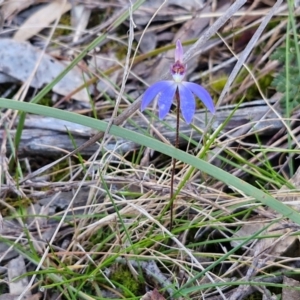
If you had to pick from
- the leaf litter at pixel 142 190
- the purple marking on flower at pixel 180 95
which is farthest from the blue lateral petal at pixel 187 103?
the leaf litter at pixel 142 190

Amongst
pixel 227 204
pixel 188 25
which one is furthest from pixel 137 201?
pixel 188 25

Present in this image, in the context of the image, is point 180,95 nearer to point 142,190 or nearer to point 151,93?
point 151,93

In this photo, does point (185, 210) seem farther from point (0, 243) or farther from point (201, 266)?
point (0, 243)

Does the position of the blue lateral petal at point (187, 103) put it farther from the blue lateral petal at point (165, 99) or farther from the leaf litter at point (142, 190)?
the leaf litter at point (142, 190)

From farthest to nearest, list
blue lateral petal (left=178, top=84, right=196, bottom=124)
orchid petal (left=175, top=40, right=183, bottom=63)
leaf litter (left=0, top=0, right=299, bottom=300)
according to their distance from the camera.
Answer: leaf litter (left=0, top=0, right=299, bottom=300), orchid petal (left=175, top=40, right=183, bottom=63), blue lateral petal (left=178, top=84, right=196, bottom=124)

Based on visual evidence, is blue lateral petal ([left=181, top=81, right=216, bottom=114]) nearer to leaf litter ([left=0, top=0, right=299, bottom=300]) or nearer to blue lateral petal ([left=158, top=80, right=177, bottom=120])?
blue lateral petal ([left=158, top=80, right=177, bottom=120])

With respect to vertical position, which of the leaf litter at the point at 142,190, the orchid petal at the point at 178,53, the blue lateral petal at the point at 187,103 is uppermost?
the orchid petal at the point at 178,53

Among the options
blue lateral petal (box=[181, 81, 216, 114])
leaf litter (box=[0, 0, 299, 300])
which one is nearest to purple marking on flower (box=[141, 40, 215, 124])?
blue lateral petal (box=[181, 81, 216, 114])

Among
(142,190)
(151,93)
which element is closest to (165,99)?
(151,93)
